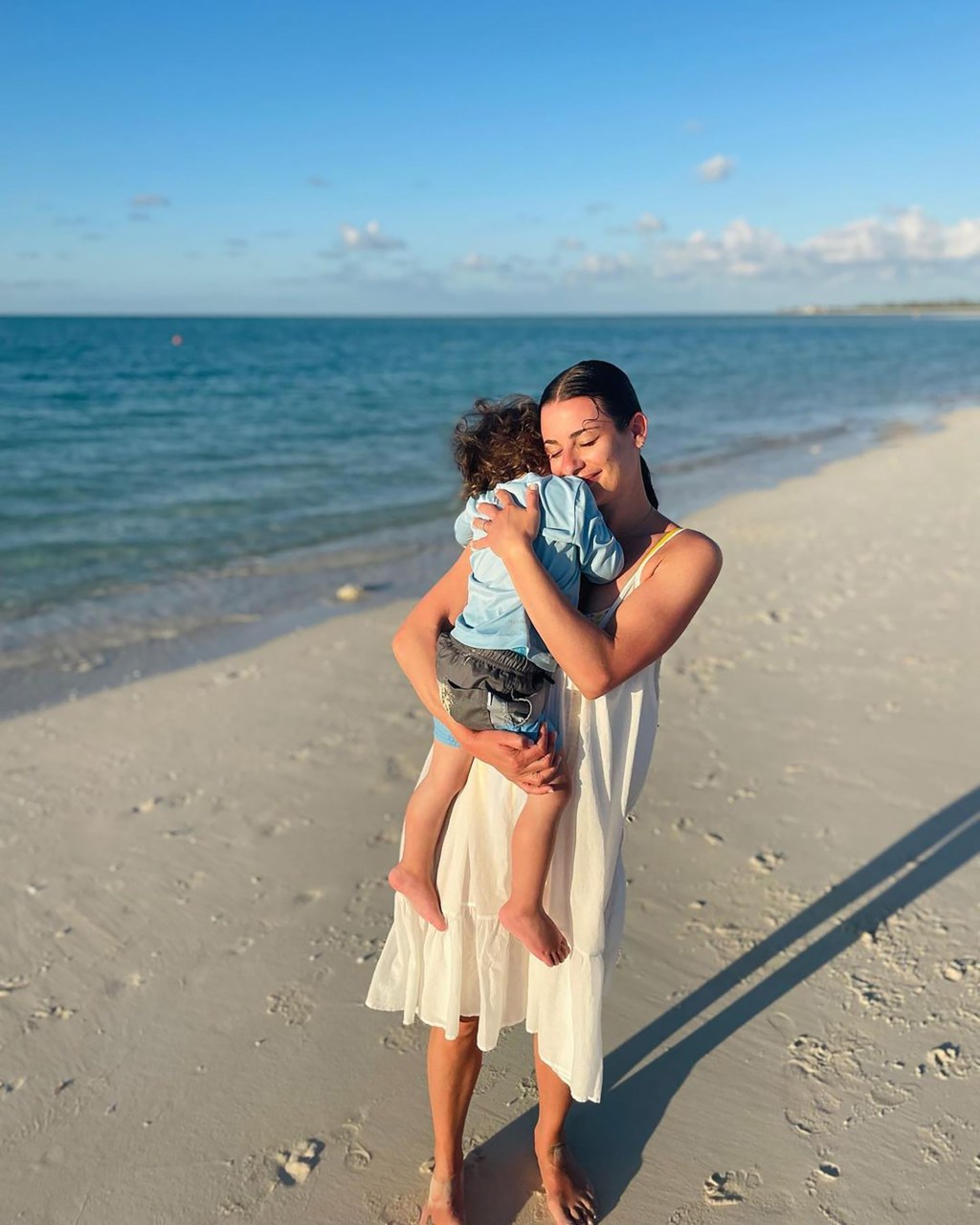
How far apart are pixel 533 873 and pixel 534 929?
15cm

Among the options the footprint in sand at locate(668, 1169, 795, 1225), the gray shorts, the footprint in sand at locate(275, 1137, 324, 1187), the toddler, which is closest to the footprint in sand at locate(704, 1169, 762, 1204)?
the footprint in sand at locate(668, 1169, 795, 1225)

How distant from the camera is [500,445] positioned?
2.16 m

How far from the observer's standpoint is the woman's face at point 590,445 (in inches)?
78.3

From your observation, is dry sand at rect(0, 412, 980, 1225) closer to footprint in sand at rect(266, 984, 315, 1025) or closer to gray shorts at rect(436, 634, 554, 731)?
footprint in sand at rect(266, 984, 315, 1025)

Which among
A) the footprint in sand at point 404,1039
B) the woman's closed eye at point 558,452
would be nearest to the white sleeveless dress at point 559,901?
the woman's closed eye at point 558,452

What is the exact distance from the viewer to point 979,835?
166 inches

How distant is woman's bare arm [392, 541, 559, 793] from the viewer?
199cm

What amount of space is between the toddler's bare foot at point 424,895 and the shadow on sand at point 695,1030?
2.97ft

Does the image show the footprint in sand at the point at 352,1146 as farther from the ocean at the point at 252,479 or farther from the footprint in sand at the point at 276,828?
A: the ocean at the point at 252,479

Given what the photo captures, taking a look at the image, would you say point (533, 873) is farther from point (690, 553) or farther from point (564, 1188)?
point (564, 1188)

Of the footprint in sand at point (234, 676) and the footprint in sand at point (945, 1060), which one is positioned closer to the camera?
the footprint in sand at point (945, 1060)

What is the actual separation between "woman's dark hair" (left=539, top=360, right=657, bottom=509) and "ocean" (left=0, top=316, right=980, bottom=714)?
5.12m

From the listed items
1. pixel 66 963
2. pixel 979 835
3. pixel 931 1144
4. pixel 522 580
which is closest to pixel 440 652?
pixel 522 580

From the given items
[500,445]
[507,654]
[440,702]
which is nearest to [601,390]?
[500,445]
